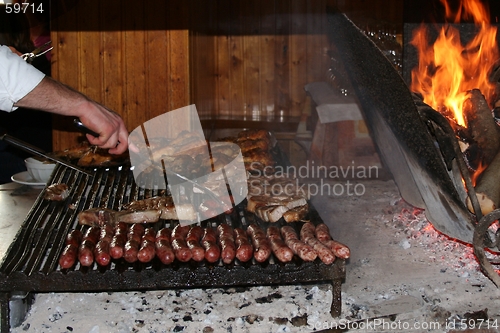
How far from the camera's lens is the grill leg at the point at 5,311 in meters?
2.95

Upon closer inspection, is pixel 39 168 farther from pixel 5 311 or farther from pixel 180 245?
pixel 180 245

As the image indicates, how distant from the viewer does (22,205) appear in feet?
16.6

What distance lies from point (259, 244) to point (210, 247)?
0.30 m

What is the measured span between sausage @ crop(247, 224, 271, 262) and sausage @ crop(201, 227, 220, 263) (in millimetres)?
229

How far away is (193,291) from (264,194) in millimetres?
1083

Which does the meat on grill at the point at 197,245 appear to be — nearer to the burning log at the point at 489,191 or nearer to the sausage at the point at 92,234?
the sausage at the point at 92,234

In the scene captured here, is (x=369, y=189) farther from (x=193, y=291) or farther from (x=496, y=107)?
(x=193, y=291)

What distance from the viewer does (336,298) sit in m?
3.17

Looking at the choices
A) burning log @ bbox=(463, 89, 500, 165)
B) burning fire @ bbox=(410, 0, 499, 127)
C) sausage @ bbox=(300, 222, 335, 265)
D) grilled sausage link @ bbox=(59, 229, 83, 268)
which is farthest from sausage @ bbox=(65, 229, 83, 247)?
burning fire @ bbox=(410, 0, 499, 127)

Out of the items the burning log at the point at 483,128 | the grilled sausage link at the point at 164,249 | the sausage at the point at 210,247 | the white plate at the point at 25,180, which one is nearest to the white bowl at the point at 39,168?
the white plate at the point at 25,180

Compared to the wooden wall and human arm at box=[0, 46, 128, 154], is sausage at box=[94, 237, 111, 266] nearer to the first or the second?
human arm at box=[0, 46, 128, 154]

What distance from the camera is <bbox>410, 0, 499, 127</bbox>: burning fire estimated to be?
4902mm

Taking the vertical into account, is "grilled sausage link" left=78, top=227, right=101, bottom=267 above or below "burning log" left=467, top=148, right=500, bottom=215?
below

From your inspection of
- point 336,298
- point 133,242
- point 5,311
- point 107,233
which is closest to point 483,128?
point 336,298
